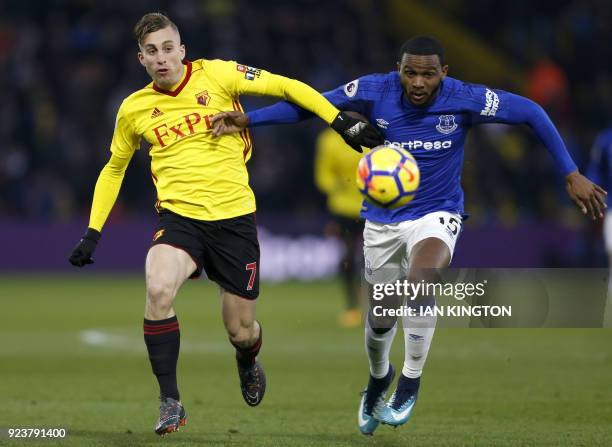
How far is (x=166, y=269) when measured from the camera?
6.48 meters

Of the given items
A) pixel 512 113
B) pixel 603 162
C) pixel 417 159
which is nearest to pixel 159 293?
pixel 417 159

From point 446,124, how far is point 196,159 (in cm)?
143

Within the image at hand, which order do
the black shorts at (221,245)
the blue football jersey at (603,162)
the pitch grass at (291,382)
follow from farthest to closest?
the blue football jersey at (603,162) → the pitch grass at (291,382) → the black shorts at (221,245)

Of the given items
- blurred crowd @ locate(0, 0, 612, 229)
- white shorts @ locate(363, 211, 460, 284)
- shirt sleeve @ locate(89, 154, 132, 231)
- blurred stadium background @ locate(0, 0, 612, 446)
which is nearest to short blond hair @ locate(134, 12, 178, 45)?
shirt sleeve @ locate(89, 154, 132, 231)

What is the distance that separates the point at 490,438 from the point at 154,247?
2.08 m

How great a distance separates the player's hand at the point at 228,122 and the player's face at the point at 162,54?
0.34m

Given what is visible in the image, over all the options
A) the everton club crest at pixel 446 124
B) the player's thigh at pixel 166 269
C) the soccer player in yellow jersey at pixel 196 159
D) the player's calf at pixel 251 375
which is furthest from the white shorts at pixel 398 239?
the player's thigh at pixel 166 269

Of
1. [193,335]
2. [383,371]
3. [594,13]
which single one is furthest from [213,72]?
[594,13]

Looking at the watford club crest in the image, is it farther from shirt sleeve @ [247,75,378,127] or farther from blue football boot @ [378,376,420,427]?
blue football boot @ [378,376,420,427]

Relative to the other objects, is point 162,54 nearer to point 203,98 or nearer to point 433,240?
point 203,98

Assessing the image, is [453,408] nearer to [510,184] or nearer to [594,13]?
[510,184]

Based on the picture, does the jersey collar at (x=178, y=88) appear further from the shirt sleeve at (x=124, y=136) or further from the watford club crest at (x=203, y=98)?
the shirt sleeve at (x=124, y=136)

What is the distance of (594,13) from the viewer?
20.2 metres

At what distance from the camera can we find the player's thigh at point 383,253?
23.5 ft
